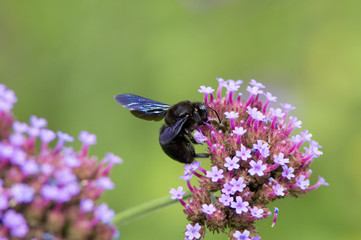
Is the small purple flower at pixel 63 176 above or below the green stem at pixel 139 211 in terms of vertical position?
below

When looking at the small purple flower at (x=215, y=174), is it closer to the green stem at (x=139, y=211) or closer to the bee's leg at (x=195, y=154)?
the bee's leg at (x=195, y=154)

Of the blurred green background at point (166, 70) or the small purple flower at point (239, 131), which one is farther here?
the blurred green background at point (166, 70)

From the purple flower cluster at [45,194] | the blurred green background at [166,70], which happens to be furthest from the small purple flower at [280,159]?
the blurred green background at [166,70]

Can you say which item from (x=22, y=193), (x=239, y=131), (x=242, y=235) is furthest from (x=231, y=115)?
(x=22, y=193)

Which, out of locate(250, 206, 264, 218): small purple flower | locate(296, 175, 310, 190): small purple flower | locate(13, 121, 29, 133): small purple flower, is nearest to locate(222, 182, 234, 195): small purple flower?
locate(250, 206, 264, 218): small purple flower

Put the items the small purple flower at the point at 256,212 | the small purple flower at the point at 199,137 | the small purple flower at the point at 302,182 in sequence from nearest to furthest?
1. the small purple flower at the point at 256,212
2. the small purple flower at the point at 302,182
3. the small purple flower at the point at 199,137

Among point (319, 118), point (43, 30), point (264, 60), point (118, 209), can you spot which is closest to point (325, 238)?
point (319, 118)

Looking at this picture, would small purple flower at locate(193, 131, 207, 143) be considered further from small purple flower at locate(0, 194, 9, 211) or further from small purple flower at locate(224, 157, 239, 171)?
small purple flower at locate(0, 194, 9, 211)
